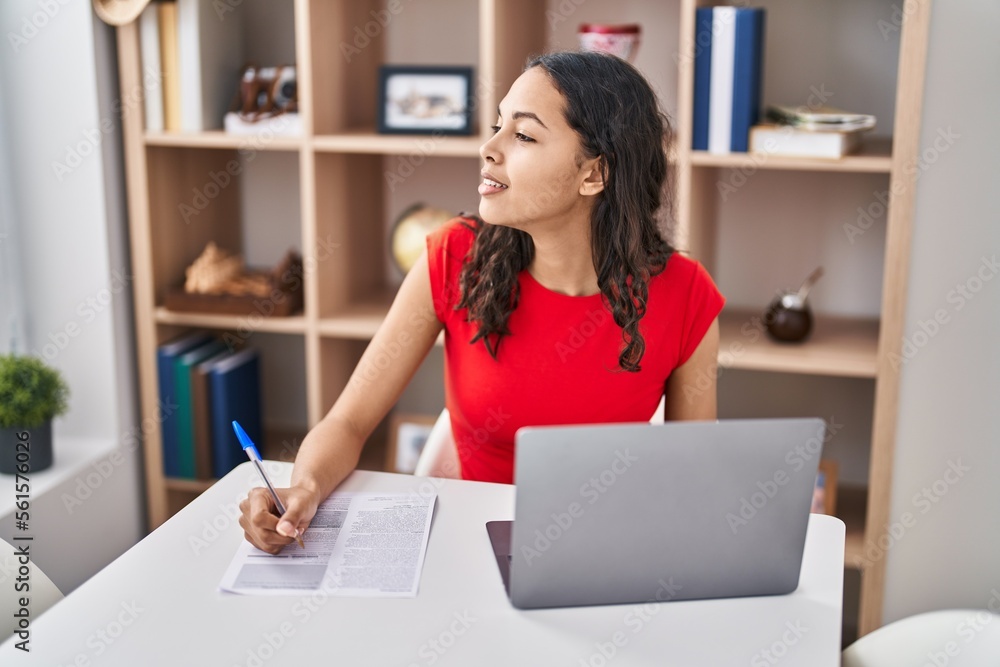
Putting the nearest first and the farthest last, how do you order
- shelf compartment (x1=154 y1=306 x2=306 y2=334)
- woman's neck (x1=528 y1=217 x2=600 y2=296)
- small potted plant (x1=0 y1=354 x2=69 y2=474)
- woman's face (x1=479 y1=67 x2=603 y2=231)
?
woman's face (x1=479 y1=67 x2=603 y2=231) → woman's neck (x1=528 y1=217 x2=600 y2=296) → small potted plant (x1=0 y1=354 x2=69 y2=474) → shelf compartment (x1=154 y1=306 x2=306 y2=334)

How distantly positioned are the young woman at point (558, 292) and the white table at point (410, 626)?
0.43m

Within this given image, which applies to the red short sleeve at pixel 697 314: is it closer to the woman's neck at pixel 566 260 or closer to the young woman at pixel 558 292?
the young woman at pixel 558 292

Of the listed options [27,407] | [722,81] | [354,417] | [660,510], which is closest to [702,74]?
[722,81]

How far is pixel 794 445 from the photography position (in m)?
1.09

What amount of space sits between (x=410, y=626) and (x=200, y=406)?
1.64 metres

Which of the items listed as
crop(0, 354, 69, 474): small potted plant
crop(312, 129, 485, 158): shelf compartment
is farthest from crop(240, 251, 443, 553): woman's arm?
crop(0, 354, 69, 474): small potted plant

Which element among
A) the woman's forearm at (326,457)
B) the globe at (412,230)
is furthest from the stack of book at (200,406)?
the woman's forearm at (326,457)

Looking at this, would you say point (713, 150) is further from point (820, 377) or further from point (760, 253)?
point (820, 377)

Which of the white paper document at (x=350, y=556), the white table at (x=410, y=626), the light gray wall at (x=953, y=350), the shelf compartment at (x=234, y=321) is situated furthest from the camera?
the shelf compartment at (x=234, y=321)

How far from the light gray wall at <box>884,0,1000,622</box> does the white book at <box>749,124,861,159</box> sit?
158 mm

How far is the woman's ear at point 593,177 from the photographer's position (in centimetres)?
162

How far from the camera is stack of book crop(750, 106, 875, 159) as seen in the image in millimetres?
2084

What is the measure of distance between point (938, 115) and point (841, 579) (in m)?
1.16

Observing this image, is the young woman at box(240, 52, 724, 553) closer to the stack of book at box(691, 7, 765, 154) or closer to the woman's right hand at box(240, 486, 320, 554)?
the woman's right hand at box(240, 486, 320, 554)
